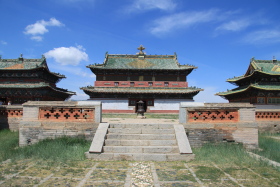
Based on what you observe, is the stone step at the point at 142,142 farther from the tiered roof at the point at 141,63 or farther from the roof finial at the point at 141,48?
the roof finial at the point at 141,48

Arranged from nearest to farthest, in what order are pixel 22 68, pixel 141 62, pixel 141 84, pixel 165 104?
pixel 22 68
pixel 165 104
pixel 141 84
pixel 141 62

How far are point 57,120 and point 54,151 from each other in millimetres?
1913

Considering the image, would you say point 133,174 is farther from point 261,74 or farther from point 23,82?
point 23,82

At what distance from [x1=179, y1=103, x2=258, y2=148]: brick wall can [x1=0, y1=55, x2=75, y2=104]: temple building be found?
23.3 metres

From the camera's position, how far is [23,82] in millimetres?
27656

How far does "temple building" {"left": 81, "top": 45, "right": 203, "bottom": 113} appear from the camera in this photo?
30547 mm

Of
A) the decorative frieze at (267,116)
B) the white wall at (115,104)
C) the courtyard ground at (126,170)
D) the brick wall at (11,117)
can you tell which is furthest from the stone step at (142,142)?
the white wall at (115,104)

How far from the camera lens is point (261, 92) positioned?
74.8 feet

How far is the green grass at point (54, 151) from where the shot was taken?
654cm

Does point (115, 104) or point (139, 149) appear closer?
point (139, 149)

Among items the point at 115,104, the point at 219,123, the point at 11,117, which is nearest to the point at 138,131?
the point at 219,123

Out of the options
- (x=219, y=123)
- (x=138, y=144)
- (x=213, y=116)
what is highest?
(x=213, y=116)

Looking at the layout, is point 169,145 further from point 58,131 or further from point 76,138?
point 58,131

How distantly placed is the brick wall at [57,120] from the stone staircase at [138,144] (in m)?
0.85
